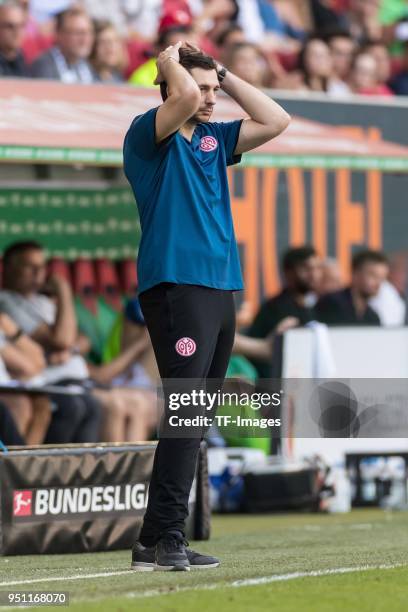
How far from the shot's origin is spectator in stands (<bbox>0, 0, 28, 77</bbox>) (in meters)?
11.4

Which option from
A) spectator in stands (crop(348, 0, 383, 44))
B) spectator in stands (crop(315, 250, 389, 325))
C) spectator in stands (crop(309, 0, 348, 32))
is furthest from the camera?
spectator in stands (crop(348, 0, 383, 44))

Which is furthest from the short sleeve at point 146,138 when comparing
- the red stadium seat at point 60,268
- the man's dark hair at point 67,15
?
the man's dark hair at point 67,15

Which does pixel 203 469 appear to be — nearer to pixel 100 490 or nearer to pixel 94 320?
pixel 100 490

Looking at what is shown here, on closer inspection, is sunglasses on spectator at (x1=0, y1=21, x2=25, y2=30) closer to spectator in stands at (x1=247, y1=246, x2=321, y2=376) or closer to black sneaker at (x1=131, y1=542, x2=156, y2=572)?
spectator in stands at (x1=247, y1=246, x2=321, y2=376)

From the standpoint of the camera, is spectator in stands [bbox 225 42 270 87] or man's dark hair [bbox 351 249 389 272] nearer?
man's dark hair [bbox 351 249 389 272]

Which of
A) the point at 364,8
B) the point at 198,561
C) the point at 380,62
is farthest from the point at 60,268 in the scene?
the point at 364,8

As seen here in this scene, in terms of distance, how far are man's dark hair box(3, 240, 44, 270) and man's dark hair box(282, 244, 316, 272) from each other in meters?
A: 2.21

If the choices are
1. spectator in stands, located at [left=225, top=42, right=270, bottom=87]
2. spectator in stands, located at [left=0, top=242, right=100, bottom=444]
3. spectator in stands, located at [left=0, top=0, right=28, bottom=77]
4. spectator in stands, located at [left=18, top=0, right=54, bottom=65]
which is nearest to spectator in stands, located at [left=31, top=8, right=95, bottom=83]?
spectator in stands, located at [left=0, top=0, right=28, bottom=77]

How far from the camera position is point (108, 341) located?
10992 mm

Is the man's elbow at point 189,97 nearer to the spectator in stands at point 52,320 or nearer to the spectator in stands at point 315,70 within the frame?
the spectator in stands at point 52,320

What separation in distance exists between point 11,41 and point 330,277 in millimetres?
3340

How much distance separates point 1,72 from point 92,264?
1.74 m

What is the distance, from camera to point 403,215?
42.3 ft

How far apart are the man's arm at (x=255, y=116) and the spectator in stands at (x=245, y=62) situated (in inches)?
258
